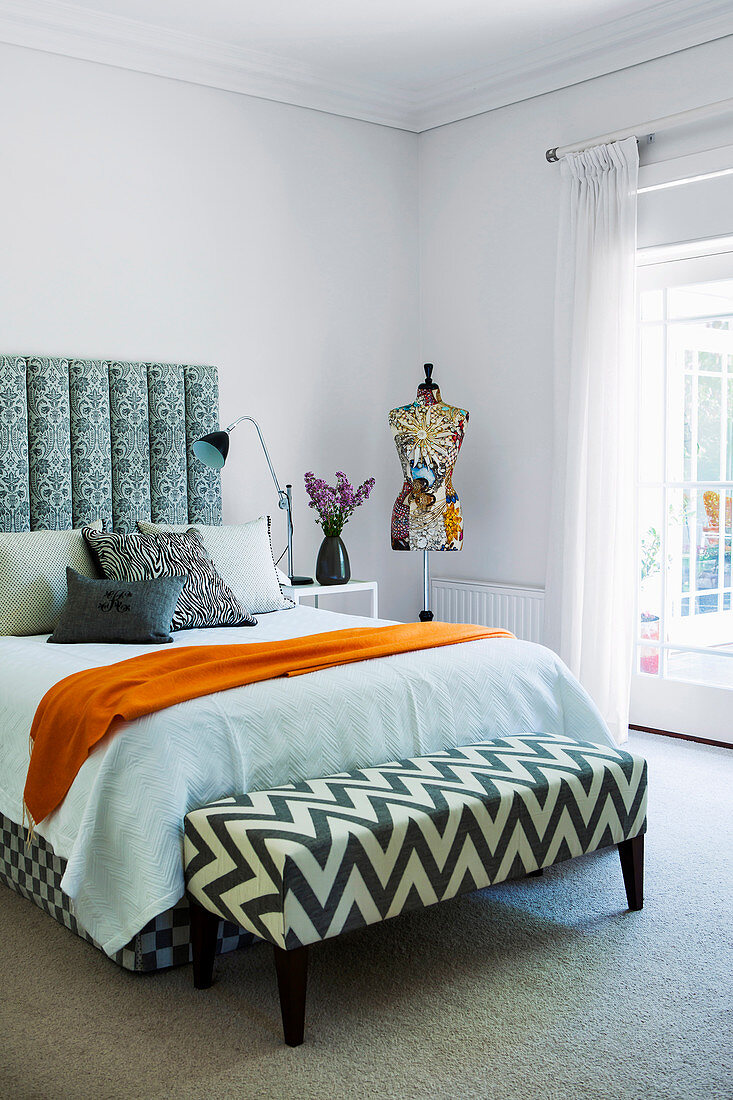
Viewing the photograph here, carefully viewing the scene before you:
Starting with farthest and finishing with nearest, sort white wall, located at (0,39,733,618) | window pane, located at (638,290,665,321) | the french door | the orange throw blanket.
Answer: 1. window pane, located at (638,290,665,321)
2. the french door
3. white wall, located at (0,39,733,618)
4. the orange throw blanket

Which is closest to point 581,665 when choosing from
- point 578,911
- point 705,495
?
point 705,495

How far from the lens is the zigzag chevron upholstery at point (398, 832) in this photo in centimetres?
199

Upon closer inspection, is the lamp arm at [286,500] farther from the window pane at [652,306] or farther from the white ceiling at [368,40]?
the window pane at [652,306]

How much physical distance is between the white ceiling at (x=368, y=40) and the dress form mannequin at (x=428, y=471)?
1452 millimetres

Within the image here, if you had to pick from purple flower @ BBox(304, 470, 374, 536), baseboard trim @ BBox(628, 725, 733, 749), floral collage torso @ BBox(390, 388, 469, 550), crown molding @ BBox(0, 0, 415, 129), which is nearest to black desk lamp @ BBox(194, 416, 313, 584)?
purple flower @ BBox(304, 470, 374, 536)

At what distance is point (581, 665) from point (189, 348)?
7.18 ft

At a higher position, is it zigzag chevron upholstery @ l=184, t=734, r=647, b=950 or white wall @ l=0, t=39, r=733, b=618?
white wall @ l=0, t=39, r=733, b=618

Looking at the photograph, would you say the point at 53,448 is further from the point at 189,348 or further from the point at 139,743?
the point at 139,743

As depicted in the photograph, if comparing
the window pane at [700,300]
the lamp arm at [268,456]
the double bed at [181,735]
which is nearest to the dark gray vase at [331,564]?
the lamp arm at [268,456]

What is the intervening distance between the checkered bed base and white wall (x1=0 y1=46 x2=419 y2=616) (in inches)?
82.0

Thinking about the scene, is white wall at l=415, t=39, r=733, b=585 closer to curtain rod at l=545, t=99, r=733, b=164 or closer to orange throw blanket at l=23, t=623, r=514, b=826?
curtain rod at l=545, t=99, r=733, b=164

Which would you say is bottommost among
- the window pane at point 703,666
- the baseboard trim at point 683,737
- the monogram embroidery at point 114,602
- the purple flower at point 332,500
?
the baseboard trim at point 683,737

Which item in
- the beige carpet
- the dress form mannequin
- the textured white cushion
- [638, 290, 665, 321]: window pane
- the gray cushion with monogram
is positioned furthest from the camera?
the dress form mannequin

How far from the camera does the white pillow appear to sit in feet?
12.6
